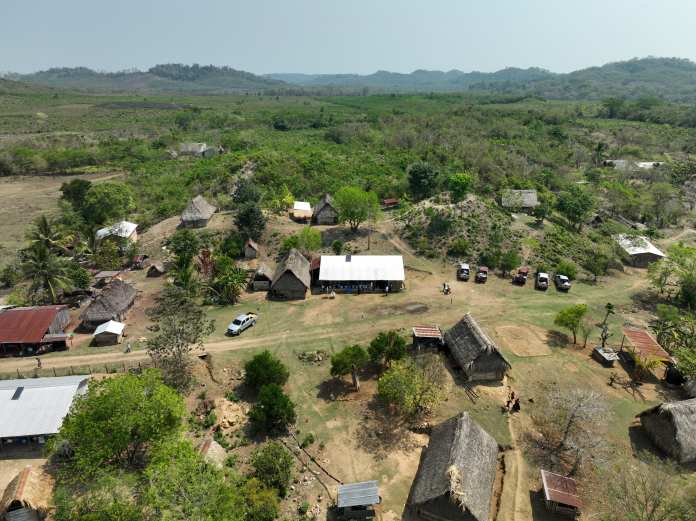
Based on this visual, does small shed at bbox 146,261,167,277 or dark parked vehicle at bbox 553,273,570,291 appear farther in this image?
small shed at bbox 146,261,167,277

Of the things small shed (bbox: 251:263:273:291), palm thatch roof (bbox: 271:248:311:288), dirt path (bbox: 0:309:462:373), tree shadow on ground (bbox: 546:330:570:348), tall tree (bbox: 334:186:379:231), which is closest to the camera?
dirt path (bbox: 0:309:462:373)

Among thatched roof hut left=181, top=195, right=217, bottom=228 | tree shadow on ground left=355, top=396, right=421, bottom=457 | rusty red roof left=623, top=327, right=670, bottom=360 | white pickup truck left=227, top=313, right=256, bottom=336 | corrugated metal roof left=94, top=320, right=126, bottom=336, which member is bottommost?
tree shadow on ground left=355, top=396, right=421, bottom=457

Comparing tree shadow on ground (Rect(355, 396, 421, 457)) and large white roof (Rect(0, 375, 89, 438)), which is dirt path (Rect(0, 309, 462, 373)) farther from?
tree shadow on ground (Rect(355, 396, 421, 457))

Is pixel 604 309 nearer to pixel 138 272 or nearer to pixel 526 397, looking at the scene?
pixel 526 397

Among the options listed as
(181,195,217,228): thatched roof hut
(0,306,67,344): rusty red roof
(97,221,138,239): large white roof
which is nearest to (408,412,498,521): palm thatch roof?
(0,306,67,344): rusty red roof

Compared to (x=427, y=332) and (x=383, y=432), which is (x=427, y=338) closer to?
(x=427, y=332)

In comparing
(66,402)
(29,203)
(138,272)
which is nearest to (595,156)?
(138,272)
